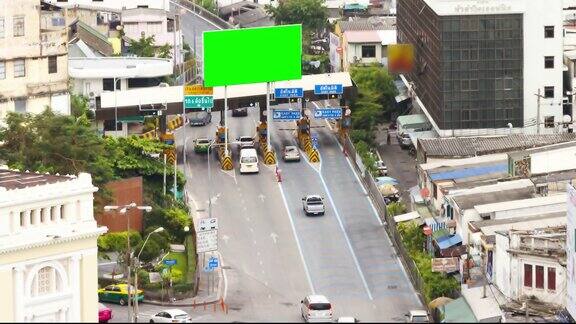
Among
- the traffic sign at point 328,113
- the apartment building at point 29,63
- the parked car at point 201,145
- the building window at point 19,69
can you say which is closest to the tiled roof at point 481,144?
the traffic sign at point 328,113

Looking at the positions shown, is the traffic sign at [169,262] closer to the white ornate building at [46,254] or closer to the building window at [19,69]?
the white ornate building at [46,254]

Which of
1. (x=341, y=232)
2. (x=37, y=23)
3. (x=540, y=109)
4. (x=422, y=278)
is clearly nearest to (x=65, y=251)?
(x=422, y=278)

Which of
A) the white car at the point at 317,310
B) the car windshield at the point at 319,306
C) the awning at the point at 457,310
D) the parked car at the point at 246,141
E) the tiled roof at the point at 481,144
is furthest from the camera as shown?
the parked car at the point at 246,141

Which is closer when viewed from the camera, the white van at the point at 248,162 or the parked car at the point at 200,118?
the white van at the point at 248,162

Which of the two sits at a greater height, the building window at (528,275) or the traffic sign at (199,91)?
the traffic sign at (199,91)

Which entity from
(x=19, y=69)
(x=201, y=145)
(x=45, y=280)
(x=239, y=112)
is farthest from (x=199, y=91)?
(x=45, y=280)
